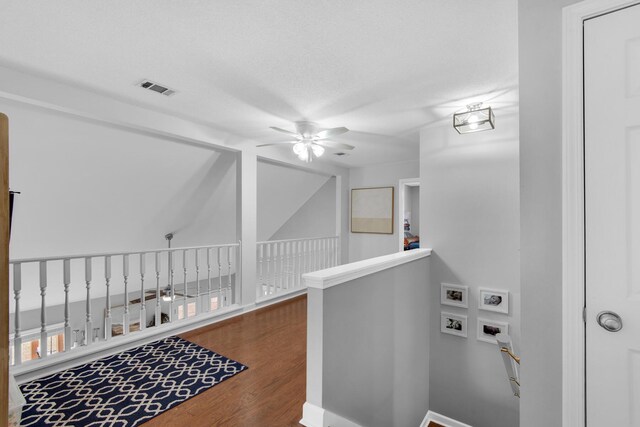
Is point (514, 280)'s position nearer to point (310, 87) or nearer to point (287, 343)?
point (287, 343)

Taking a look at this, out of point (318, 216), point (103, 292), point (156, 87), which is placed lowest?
point (103, 292)

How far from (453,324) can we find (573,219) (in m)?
2.39

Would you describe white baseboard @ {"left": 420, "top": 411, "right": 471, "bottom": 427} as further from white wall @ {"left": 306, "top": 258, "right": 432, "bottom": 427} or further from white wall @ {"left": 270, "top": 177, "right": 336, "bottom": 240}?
white wall @ {"left": 270, "top": 177, "right": 336, "bottom": 240}

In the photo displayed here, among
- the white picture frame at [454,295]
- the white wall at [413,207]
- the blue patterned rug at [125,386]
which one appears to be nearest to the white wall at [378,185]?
the white wall at [413,207]

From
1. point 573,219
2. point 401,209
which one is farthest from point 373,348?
point 401,209

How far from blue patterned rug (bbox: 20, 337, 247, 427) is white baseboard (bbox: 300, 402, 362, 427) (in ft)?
3.16

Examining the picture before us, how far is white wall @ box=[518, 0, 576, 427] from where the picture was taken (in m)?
1.30

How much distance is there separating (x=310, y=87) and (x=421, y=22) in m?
1.10

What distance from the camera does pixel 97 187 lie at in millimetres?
3697

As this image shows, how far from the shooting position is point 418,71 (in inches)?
92.8

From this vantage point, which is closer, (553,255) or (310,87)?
(553,255)

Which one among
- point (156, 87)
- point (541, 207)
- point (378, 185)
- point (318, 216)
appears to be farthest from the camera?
point (318, 216)

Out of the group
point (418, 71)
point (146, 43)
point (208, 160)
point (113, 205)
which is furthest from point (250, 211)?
point (418, 71)

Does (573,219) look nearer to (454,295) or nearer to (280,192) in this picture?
(454,295)
